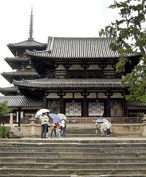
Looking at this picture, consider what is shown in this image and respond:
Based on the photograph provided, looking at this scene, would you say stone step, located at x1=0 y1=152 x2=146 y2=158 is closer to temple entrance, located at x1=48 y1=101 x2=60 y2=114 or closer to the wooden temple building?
the wooden temple building

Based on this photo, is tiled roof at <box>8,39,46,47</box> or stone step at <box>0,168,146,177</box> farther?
tiled roof at <box>8,39,46,47</box>

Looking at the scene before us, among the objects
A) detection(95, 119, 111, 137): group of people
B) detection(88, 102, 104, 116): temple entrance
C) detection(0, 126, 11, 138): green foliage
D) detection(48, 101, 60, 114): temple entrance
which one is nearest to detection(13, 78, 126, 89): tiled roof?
detection(48, 101, 60, 114): temple entrance

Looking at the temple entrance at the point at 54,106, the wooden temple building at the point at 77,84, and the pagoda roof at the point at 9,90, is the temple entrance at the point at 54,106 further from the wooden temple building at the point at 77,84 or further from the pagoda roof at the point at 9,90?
the pagoda roof at the point at 9,90

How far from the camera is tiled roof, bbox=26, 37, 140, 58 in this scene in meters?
28.3

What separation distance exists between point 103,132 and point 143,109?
9879 mm

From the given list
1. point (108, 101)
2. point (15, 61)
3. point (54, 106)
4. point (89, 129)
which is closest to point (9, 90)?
point (15, 61)

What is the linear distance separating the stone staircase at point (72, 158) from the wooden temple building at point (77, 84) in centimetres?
1403

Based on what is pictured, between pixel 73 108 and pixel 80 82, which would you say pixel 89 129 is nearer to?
pixel 73 108

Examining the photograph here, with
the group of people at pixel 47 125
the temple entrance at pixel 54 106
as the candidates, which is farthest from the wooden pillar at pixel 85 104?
the group of people at pixel 47 125

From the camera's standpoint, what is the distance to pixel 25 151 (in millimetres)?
12039

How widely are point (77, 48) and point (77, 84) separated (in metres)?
6.33

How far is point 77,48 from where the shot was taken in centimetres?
3102

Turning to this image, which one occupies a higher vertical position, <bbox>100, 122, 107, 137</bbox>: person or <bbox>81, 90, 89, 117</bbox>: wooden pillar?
<bbox>81, 90, 89, 117</bbox>: wooden pillar

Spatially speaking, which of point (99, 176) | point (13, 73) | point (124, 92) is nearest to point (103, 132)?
point (124, 92)
